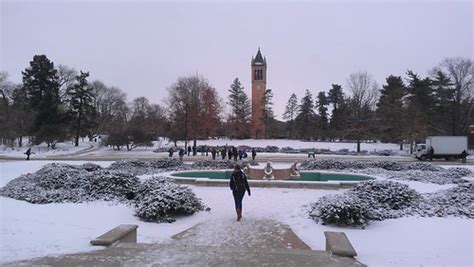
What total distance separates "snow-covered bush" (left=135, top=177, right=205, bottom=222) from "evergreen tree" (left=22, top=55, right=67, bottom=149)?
5125 centimetres

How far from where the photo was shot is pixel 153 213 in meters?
11.4

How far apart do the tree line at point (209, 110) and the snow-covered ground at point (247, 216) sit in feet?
136

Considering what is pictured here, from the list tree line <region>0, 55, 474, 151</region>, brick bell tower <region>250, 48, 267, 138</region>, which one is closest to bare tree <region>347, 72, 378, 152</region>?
tree line <region>0, 55, 474, 151</region>

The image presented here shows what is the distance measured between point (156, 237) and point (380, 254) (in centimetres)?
508

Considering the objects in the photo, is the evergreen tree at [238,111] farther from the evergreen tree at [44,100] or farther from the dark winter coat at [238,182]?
the dark winter coat at [238,182]

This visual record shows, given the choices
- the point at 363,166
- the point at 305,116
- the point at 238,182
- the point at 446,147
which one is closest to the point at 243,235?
the point at 238,182

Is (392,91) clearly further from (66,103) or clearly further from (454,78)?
(66,103)

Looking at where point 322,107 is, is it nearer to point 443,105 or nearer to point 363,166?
point 443,105

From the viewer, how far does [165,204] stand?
11.7 meters

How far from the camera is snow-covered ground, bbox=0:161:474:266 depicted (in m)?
7.71

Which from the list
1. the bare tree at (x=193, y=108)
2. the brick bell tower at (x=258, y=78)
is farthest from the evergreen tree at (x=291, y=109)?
the bare tree at (x=193, y=108)

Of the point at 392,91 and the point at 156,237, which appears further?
the point at 392,91

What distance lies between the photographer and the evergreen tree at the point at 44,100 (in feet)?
193

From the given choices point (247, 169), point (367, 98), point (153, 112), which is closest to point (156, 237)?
point (247, 169)
